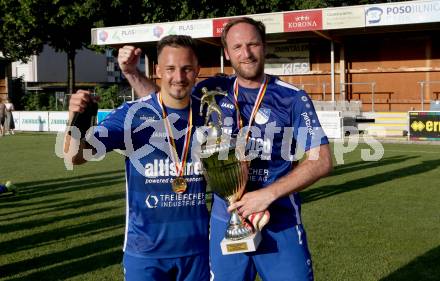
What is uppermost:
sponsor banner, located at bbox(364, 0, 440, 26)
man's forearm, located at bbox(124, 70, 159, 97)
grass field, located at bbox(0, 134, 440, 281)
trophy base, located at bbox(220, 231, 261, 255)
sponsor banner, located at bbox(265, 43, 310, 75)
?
sponsor banner, located at bbox(364, 0, 440, 26)

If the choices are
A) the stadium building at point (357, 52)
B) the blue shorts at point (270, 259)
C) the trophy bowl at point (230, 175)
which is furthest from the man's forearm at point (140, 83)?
the stadium building at point (357, 52)

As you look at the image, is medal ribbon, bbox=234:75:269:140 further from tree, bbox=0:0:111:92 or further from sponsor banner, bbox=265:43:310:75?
tree, bbox=0:0:111:92

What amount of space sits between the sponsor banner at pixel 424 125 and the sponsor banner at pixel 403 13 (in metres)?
4.67

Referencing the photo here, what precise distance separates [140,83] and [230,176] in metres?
1.15

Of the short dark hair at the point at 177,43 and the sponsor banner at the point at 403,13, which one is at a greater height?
the sponsor banner at the point at 403,13

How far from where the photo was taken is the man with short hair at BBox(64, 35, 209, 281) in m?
3.12

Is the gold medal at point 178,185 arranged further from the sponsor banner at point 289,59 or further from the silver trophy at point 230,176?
the sponsor banner at point 289,59

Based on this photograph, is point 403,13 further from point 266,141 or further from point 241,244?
point 241,244

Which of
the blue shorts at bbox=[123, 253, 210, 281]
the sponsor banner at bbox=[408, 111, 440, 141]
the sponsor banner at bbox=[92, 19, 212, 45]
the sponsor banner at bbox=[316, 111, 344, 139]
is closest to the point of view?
the blue shorts at bbox=[123, 253, 210, 281]

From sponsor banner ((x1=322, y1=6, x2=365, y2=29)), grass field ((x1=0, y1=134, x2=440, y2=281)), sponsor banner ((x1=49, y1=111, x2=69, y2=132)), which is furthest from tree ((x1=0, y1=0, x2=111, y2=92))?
grass field ((x1=0, y1=134, x2=440, y2=281))

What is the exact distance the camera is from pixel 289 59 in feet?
94.7

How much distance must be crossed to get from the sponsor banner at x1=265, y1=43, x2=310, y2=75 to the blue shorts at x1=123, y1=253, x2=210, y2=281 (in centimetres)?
2616

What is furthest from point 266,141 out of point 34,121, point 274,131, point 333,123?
point 34,121

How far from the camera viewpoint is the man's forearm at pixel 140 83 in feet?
12.2
